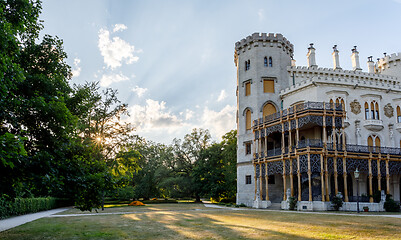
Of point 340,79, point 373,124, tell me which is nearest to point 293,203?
point 373,124

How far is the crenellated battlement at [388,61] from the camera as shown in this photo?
130 ft

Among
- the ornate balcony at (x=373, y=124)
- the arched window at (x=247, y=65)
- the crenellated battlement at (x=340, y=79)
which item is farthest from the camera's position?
the arched window at (x=247, y=65)

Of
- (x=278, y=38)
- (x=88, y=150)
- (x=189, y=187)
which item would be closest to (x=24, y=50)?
(x=88, y=150)

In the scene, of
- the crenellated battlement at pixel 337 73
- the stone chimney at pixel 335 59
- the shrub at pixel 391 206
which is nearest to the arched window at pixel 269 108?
the crenellated battlement at pixel 337 73

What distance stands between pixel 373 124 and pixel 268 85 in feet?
41.3

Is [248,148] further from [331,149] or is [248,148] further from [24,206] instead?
[24,206]

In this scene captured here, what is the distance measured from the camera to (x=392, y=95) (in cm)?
3500

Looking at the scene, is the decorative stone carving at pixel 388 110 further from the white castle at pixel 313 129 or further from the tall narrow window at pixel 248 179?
the tall narrow window at pixel 248 179

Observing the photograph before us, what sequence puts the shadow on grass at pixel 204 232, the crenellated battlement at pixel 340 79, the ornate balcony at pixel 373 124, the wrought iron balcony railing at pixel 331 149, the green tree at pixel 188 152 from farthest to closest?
the green tree at pixel 188 152, the crenellated battlement at pixel 340 79, the ornate balcony at pixel 373 124, the wrought iron balcony railing at pixel 331 149, the shadow on grass at pixel 204 232

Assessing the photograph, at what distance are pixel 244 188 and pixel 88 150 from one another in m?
27.8

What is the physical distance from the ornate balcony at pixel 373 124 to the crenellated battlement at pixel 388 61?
37.6 feet

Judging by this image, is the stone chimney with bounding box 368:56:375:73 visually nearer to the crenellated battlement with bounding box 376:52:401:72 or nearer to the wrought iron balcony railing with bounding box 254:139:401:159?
the crenellated battlement with bounding box 376:52:401:72

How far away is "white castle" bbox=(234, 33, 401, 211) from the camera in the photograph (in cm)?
2722

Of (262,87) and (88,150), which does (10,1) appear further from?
(262,87)
